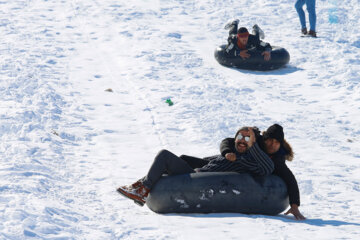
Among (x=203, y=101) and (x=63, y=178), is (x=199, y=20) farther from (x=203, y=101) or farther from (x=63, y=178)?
(x=63, y=178)

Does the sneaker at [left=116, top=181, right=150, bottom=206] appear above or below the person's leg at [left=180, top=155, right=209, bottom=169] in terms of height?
below

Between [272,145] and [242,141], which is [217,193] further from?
[272,145]

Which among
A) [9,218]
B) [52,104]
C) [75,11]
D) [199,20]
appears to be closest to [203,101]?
[52,104]

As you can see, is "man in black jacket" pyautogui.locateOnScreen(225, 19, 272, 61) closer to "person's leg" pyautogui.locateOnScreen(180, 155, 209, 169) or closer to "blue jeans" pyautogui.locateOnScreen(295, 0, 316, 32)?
"blue jeans" pyautogui.locateOnScreen(295, 0, 316, 32)

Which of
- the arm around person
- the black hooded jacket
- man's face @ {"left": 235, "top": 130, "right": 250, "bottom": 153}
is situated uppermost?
man's face @ {"left": 235, "top": 130, "right": 250, "bottom": 153}

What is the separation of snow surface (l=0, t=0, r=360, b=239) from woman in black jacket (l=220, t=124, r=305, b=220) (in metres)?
0.25

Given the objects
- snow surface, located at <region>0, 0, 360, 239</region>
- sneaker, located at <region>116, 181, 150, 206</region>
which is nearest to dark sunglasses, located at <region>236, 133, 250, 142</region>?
snow surface, located at <region>0, 0, 360, 239</region>

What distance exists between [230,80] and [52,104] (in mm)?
3703

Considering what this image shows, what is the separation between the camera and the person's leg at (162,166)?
557cm

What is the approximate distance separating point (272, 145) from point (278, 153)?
123 mm

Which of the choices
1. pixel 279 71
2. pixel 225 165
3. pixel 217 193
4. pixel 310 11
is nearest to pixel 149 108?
pixel 279 71

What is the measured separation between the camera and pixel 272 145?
5695mm

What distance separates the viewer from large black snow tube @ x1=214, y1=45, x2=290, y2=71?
1211cm

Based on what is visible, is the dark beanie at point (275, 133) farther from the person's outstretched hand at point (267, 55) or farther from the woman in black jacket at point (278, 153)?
the person's outstretched hand at point (267, 55)
